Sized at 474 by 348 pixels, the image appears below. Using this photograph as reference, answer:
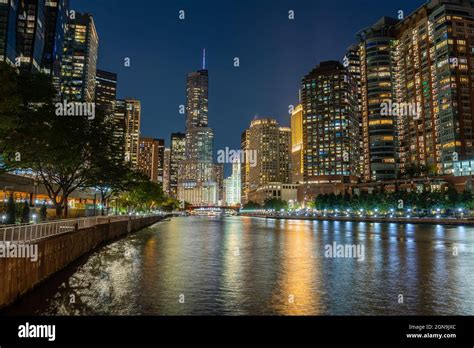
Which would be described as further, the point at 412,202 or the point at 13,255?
the point at 412,202

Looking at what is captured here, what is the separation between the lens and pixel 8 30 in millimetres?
139250

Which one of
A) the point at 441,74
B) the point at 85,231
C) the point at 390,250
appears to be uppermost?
the point at 441,74

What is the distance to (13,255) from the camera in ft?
54.1

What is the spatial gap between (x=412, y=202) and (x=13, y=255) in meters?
130

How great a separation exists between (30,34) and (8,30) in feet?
73.5

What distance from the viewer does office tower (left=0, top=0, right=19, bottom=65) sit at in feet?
437

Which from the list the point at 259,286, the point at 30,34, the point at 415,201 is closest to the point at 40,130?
the point at 259,286

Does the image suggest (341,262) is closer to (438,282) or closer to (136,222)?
(438,282)

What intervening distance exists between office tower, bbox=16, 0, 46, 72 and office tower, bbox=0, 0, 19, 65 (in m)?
4.97

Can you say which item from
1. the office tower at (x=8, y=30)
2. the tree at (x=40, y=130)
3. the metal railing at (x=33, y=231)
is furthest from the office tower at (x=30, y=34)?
the metal railing at (x=33, y=231)

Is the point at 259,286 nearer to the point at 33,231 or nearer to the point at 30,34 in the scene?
the point at 33,231

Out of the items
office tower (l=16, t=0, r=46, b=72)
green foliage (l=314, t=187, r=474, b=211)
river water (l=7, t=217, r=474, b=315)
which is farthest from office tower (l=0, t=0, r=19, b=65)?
green foliage (l=314, t=187, r=474, b=211)

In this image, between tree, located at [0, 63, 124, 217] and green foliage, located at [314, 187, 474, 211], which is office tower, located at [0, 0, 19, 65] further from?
green foliage, located at [314, 187, 474, 211]
